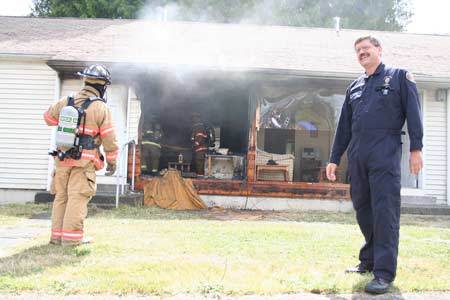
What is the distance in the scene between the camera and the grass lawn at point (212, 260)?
3.17 metres

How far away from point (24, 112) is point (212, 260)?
758 cm

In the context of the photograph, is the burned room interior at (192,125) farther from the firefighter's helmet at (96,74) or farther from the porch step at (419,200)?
the firefighter's helmet at (96,74)

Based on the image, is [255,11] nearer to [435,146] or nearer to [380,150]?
[435,146]

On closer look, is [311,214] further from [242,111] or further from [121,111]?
[242,111]

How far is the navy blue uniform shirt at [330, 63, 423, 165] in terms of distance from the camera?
331 cm

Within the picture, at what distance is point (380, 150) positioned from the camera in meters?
3.35

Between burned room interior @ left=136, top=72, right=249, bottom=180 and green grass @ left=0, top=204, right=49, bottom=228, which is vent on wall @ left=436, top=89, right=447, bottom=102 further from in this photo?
green grass @ left=0, top=204, right=49, bottom=228

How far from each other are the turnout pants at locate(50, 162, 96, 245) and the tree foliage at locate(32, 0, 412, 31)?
18.1 m

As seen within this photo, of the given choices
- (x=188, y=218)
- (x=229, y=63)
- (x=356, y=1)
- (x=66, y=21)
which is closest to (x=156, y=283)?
(x=188, y=218)

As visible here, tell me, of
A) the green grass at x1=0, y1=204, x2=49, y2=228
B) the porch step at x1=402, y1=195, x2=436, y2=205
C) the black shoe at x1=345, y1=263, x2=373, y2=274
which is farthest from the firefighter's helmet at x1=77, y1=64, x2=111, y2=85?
the porch step at x1=402, y1=195, x2=436, y2=205

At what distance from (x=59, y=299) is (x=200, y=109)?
11.4m

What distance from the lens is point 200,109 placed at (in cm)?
1406

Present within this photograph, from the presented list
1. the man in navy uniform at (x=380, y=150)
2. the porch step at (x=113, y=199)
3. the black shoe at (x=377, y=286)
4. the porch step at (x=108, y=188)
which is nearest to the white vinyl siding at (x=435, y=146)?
the porch step at (x=113, y=199)

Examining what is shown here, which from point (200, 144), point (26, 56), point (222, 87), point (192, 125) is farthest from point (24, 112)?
point (192, 125)
